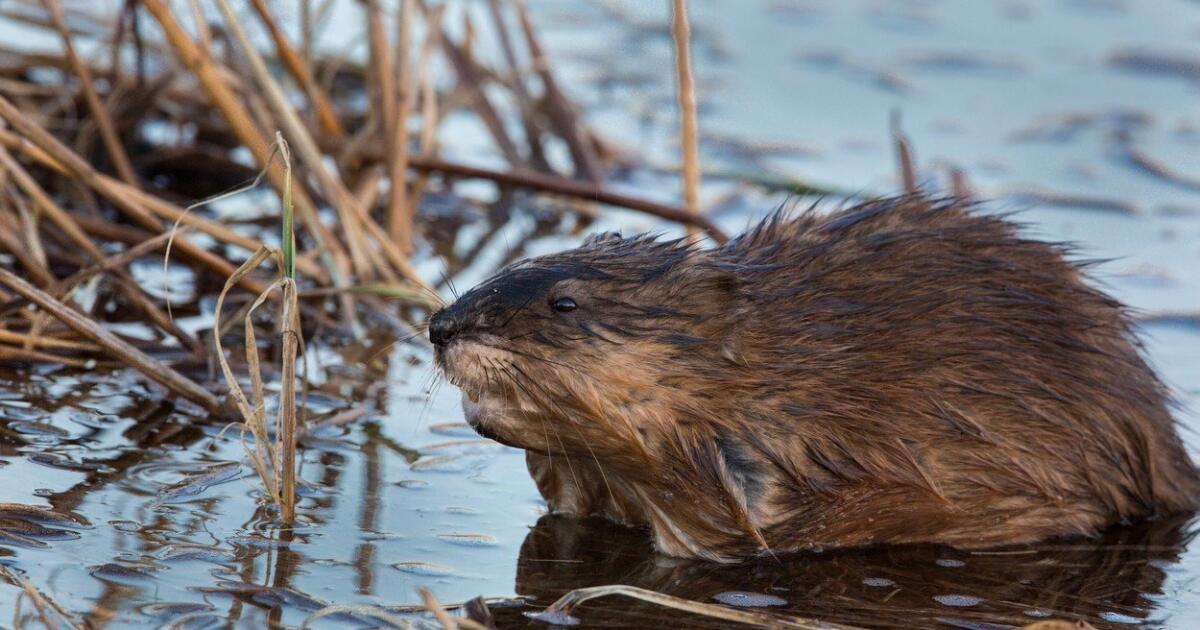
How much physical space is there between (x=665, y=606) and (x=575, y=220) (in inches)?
143

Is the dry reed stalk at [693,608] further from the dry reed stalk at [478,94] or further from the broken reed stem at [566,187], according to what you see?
the dry reed stalk at [478,94]

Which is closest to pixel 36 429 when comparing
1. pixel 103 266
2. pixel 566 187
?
pixel 103 266

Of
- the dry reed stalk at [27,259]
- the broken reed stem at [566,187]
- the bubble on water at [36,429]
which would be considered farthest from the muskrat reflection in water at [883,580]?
the broken reed stem at [566,187]

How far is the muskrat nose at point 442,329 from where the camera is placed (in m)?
3.71

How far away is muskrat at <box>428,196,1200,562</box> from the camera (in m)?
3.79

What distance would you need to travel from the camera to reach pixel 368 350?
5078mm

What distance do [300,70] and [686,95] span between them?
1.34m

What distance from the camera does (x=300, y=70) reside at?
5711 mm

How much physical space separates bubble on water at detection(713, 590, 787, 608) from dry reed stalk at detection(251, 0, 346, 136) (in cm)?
241

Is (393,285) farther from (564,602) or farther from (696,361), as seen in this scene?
(564,602)

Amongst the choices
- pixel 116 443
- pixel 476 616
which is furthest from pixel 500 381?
pixel 116 443

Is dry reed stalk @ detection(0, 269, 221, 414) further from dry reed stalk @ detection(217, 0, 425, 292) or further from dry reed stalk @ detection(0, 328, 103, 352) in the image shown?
dry reed stalk @ detection(217, 0, 425, 292)

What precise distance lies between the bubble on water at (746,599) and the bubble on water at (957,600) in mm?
357

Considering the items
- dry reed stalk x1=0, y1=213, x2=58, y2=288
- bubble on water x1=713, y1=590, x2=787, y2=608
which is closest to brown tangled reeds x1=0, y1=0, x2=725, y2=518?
dry reed stalk x1=0, y1=213, x2=58, y2=288
